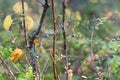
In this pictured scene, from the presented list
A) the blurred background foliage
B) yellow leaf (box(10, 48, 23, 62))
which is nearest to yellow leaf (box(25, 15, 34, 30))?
the blurred background foliage

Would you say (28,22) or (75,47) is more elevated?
(28,22)

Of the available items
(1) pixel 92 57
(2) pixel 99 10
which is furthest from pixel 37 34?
(2) pixel 99 10

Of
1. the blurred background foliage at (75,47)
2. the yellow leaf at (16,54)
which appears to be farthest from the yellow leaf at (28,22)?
the yellow leaf at (16,54)

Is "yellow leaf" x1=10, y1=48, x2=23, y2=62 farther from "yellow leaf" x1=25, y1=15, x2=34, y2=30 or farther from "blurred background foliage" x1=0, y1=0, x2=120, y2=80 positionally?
"yellow leaf" x1=25, y1=15, x2=34, y2=30

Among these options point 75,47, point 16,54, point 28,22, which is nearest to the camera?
point 16,54

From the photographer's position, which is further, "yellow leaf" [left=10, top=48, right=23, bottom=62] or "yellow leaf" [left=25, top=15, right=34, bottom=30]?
"yellow leaf" [left=25, top=15, right=34, bottom=30]

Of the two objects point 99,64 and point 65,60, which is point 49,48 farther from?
point 99,64

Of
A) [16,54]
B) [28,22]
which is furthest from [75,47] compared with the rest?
[16,54]

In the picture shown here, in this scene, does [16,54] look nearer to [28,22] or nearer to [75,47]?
[28,22]

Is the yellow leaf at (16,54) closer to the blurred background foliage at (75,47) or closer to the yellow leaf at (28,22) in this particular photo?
the blurred background foliage at (75,47)

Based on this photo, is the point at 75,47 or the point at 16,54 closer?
the point at 16,54

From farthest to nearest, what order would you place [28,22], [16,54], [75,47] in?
[75,47], [28,22], [16,54]

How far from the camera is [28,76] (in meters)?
2.31

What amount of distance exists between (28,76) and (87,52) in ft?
5.04
